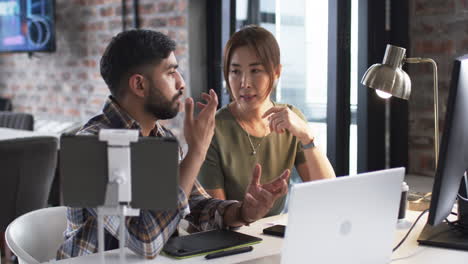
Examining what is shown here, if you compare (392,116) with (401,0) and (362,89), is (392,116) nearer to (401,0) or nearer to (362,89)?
(362,89)

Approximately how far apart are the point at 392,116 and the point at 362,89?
197mm

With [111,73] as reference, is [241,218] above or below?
below

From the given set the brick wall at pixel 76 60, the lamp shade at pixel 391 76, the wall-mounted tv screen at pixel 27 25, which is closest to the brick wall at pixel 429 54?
the lamp shade at pixel 391 76

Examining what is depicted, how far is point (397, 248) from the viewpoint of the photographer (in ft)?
5.41

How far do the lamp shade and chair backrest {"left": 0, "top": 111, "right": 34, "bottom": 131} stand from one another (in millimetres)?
2843

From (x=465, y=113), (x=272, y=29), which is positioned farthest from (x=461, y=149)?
(x=272, y=29)

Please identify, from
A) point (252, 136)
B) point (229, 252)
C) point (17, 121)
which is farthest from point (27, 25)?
point (229, 252)

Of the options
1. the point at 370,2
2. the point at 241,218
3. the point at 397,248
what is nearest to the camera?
the point at 397,248

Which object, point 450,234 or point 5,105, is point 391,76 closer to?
point 450,234

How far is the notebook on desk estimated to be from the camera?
1.55m

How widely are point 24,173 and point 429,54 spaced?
177 cm

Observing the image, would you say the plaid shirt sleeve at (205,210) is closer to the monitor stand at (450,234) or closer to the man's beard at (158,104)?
the man's beard at (158,104)

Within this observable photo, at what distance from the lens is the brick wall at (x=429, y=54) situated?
2736 mm

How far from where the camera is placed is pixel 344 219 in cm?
131
